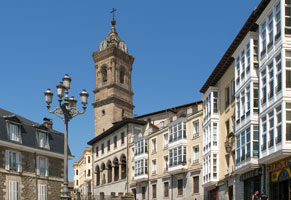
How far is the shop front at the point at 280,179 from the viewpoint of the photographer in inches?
1039

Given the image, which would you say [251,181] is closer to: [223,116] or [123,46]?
[223,116]

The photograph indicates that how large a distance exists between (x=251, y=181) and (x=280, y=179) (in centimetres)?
458

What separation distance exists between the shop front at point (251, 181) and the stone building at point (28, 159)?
17.8 m

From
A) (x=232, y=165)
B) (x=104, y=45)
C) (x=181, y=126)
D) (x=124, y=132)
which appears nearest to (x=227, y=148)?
(x=232, y=165)

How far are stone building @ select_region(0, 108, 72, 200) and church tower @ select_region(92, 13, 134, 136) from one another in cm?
4019

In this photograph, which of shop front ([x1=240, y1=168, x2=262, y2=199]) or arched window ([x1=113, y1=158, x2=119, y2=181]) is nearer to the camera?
shop front ([x1=240, y1=168, x2=262, y2=199])

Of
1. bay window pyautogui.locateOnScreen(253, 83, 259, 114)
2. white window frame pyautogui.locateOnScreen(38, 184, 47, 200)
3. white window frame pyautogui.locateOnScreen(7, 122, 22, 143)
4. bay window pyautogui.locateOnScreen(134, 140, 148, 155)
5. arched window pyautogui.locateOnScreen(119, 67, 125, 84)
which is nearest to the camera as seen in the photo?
bay window pyautogui.locateOnScreen(253, 83, 259, 114)

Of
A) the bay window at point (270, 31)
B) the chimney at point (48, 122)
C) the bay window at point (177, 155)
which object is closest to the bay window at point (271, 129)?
the bay window at point (270, 31)

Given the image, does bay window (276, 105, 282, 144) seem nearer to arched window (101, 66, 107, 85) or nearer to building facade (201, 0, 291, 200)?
building facade (201, 0, 291, 200)

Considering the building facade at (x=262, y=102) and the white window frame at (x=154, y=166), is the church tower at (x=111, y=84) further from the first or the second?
the building facade at (x=262, y=102)

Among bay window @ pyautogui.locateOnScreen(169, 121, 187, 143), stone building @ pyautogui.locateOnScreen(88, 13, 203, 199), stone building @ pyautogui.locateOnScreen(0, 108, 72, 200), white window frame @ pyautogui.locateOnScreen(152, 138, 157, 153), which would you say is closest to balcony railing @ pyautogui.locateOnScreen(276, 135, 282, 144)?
stone building @ pyautogui.locateOnScreen(0, 108, 72, 200)

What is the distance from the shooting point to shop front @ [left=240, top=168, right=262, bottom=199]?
3044 cm

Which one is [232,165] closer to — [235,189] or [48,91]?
[235,189]

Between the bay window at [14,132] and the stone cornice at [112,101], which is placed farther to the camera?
the stone cornice at [112,101]
